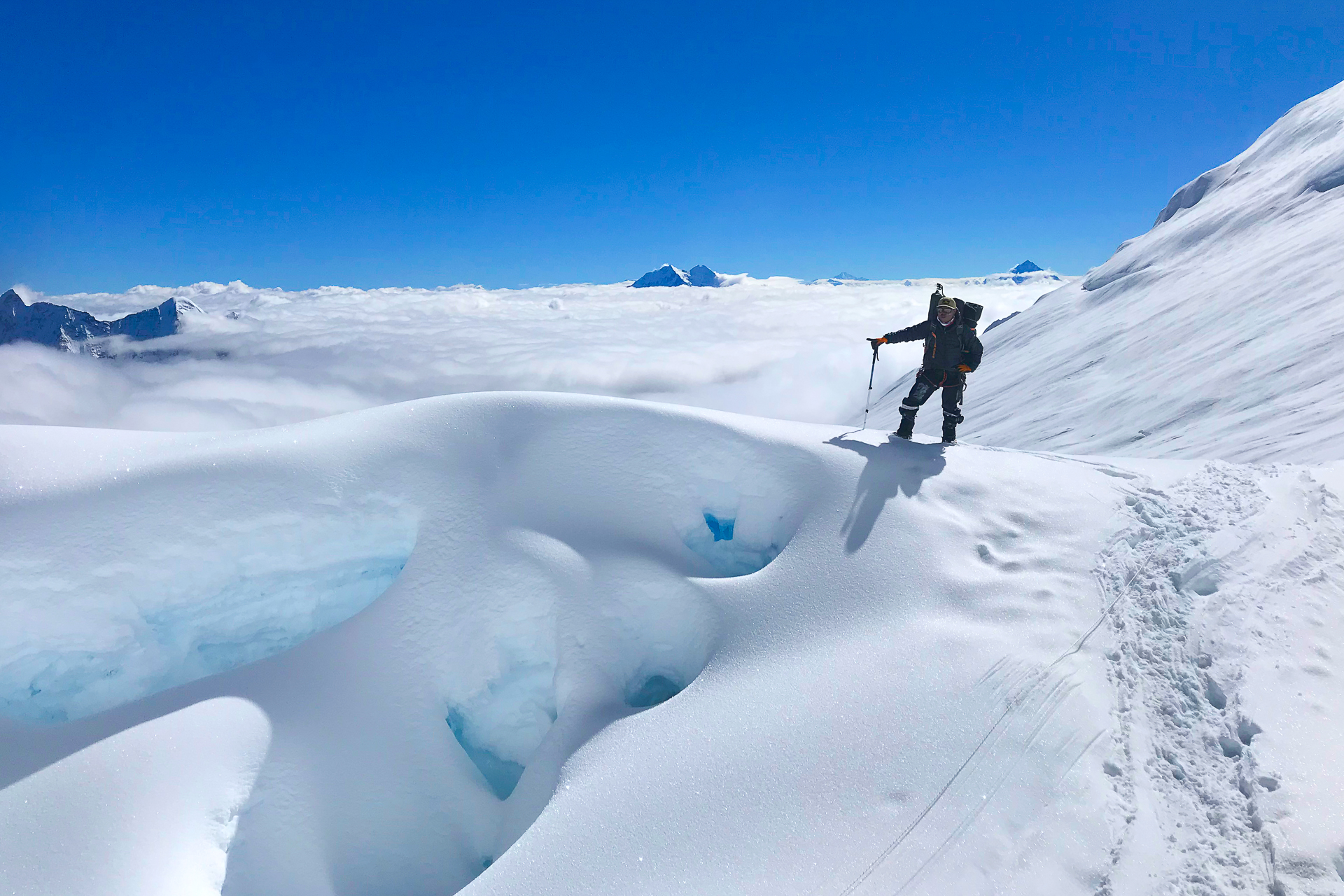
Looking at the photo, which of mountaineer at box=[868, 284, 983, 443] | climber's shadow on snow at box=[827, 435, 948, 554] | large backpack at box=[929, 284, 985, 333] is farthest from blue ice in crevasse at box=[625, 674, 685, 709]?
large backpack at box=[929, 284, 985, 333]

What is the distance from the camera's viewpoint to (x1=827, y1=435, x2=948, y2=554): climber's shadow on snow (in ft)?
21.2

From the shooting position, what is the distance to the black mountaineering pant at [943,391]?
9.01m

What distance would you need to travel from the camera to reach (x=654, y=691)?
6.14 m

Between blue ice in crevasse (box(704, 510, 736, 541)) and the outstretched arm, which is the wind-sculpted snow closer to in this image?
blue ice in crevasse (box(704, 510, 736, 541))

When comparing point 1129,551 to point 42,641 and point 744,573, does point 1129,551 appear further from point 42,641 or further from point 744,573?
point 42,641

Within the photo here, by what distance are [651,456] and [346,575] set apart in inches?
160

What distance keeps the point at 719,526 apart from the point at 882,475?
212 cm

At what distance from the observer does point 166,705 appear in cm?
567

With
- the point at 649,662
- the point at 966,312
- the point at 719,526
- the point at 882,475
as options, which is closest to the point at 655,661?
the point at 649,662

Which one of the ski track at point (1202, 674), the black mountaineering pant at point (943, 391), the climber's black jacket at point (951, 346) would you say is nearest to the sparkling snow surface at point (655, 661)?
the ski track at point (1202, 674)

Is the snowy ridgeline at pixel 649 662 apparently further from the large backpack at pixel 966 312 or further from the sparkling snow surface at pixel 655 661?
the large backpack at pixel 966 312

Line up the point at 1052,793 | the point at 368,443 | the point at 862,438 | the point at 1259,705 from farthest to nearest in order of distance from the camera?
the point at 862,438
the point at 368,443
the point at 1259,705
the point at 1052,793

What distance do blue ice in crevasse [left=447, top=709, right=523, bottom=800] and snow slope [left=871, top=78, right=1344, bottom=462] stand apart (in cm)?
1046

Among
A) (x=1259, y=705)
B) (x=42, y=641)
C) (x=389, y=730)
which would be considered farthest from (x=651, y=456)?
(x=42, y=641)
